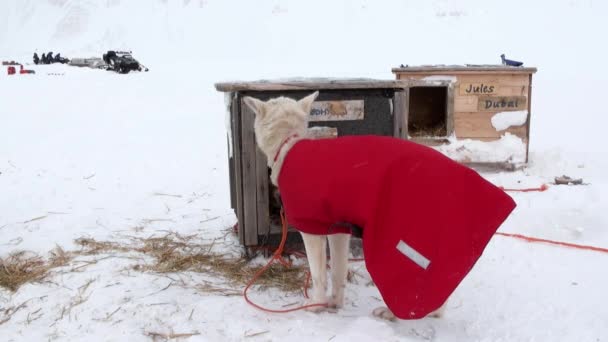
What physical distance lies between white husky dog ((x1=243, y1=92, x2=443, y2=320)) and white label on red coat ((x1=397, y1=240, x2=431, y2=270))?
0.61 metres

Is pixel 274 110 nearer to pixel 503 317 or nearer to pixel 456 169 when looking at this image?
pixel 456 169

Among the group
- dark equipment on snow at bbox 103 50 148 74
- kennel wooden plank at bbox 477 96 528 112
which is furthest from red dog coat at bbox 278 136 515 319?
dark equipment on snow at bbox 103 50 148 74

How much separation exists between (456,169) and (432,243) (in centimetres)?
38

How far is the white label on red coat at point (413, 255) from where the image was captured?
2623 millimetres

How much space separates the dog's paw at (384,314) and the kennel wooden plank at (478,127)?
4.33 meters

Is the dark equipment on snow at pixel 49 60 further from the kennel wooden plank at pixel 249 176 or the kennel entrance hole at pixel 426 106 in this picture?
the kennel wooden plank at pixel 249 176

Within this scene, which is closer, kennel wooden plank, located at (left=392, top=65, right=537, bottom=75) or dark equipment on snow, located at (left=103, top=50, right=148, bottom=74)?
kennel wooden plank, located at (left=392, top=65, right=537, bottom=75)

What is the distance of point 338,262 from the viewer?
10.9 ft

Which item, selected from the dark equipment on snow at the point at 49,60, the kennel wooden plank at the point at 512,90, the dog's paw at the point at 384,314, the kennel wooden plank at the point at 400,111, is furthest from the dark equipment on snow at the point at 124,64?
the dog's paw at the point at 384,314

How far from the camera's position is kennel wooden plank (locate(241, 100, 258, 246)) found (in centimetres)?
393

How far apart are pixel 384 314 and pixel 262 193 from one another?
135 centimetres

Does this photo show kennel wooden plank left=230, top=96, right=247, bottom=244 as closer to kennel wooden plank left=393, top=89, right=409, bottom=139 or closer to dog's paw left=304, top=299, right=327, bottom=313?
dog's paw left=304, top=299, right=327, bottom=313

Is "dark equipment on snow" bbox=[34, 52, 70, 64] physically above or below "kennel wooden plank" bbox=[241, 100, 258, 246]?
above

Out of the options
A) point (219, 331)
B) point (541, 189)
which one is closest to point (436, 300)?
point (219, 331)
